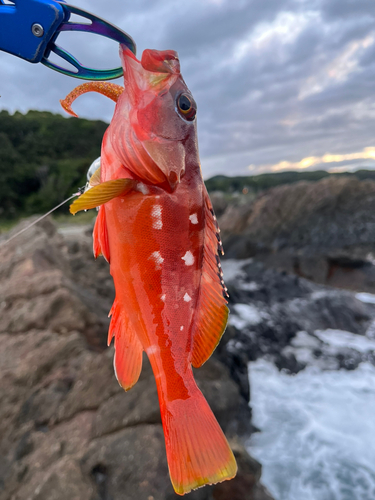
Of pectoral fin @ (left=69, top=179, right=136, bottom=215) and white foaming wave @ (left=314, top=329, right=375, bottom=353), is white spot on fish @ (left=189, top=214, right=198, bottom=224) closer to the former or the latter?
pectoral fin @ (left=69, top=179, right=136, bottom=215)

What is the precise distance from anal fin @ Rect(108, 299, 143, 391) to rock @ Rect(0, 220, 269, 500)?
4.38ft

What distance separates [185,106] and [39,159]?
109ft

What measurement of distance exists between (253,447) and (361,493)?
1.18m

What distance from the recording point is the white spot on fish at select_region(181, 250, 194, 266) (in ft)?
3.69

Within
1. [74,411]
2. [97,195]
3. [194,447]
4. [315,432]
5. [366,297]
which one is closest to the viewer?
[97,195]

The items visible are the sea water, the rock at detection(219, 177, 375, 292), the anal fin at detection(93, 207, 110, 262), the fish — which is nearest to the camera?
the fish

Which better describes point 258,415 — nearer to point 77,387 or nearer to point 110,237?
point 77,387

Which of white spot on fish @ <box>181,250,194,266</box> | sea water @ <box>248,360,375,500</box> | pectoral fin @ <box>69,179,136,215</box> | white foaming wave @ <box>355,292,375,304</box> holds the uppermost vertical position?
pectoral fin @ <box>69,179,136,215</box>

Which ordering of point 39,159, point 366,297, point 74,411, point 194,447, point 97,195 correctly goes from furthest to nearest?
point 39,159 < point 366,297 < point 74,411 < point 194,447 < point 97,195

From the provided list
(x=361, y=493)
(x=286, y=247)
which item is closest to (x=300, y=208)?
(x=286, y=247)

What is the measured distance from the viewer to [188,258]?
1.13 metres

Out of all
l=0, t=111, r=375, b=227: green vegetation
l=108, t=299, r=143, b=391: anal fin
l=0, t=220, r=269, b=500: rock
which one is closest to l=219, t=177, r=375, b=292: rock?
l=0, t=220, r=269, b=500: rock

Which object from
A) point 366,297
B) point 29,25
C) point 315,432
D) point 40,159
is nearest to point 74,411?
point 29,25

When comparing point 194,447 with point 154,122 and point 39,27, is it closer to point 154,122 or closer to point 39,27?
point 154,122
